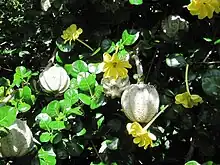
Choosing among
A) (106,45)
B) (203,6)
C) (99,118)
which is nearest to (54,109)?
(99,118)

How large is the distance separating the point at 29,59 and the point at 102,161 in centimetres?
72

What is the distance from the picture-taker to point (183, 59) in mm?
1480

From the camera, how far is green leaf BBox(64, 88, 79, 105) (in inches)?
59.2

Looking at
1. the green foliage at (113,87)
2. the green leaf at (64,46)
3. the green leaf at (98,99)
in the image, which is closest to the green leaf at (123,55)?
the green foliage at (113,87)

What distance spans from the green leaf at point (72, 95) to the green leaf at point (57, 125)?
0.06 meters

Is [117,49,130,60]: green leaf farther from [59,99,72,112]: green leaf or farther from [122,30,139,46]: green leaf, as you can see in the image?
[59,99,72,112]: green leaf

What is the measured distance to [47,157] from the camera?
1504 millimetres

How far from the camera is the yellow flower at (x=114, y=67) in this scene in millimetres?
1436

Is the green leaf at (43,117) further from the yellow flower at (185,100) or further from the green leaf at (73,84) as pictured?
the yellow flower at (185,100)

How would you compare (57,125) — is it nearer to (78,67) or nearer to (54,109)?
(54,109)

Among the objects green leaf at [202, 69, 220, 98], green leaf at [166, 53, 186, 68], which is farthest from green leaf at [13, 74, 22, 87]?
green leaf at [202, 69, 220, 98]

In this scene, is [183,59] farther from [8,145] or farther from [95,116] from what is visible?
[8,145]

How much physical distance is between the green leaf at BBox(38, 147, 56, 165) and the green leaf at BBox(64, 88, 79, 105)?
15 centimetres

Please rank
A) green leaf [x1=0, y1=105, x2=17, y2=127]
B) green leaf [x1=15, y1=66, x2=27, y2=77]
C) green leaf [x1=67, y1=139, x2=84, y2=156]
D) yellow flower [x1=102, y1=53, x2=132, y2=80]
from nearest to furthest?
green leaf [x1=0, y1=105, x2=17, y2=127] < yellow flower [x1=102, y1=53, x2=132, y2=80] < green leaf [x1=67, y1=139, x2=84, y2=156] < green leaf [x1=15, y1=66, x2=27, y2=77]
